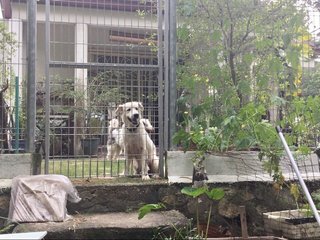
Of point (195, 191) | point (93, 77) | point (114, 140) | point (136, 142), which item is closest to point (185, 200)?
point (195, 191)

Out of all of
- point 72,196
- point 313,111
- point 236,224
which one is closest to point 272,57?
point 313,111

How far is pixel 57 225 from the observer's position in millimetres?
A: 3889

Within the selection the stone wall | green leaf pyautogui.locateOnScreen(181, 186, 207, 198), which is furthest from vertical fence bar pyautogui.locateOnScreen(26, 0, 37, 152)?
green leaf pyautogui.locateOnScreen(181, 186, 207, 198)

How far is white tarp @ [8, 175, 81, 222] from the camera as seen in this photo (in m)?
4.07

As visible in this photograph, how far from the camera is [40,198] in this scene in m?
4.20

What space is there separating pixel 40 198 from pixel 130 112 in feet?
5.44

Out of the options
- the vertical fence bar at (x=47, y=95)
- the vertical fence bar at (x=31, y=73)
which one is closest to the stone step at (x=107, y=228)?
the vertical fence bar at (x=47, y=95)

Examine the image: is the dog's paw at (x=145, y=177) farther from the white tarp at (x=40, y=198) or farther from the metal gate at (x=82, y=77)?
the white tarp at (x=40, y=198)

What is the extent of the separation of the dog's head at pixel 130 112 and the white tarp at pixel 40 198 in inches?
48.0

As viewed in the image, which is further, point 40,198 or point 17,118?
point 17,118

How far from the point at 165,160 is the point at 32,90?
72.7 inches

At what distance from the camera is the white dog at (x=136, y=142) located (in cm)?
525

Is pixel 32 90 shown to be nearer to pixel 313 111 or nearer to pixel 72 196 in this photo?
pixel 72 196

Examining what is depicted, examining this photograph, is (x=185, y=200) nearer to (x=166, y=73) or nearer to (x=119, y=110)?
(x=119, y=110)
